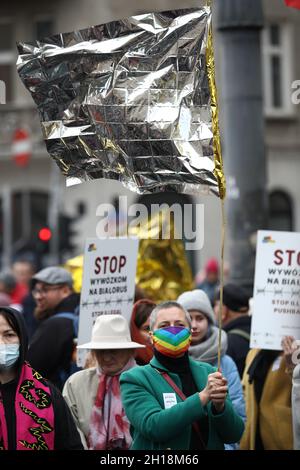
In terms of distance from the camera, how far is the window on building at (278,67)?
3019cm

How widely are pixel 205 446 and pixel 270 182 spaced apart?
2391 cm

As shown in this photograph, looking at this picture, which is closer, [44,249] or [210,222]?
[44,249]

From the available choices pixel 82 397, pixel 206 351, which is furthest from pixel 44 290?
pixel 82 397

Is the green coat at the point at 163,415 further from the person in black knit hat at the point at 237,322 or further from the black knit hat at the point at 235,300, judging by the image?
the black knit hat at the point at 235,300

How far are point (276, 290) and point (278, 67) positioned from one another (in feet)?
75.1

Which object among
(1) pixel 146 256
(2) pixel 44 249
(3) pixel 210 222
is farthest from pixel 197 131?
(3) pixel 210 222

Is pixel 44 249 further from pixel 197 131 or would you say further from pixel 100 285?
pixel 197 131

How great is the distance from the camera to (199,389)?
6242 millimetres

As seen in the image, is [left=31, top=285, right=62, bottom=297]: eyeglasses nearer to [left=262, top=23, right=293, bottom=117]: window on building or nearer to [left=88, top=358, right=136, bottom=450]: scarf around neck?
[left=88, top=358, right=136, bottom=450]: scarf around neck

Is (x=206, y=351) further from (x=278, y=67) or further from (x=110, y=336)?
(x=278, y=67)

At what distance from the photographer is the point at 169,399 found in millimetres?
6148

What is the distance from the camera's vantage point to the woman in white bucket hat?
6.96 metres

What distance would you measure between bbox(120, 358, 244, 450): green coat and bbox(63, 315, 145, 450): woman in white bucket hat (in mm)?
695

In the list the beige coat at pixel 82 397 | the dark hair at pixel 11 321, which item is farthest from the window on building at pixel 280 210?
the dark hair at pixel 11 321
